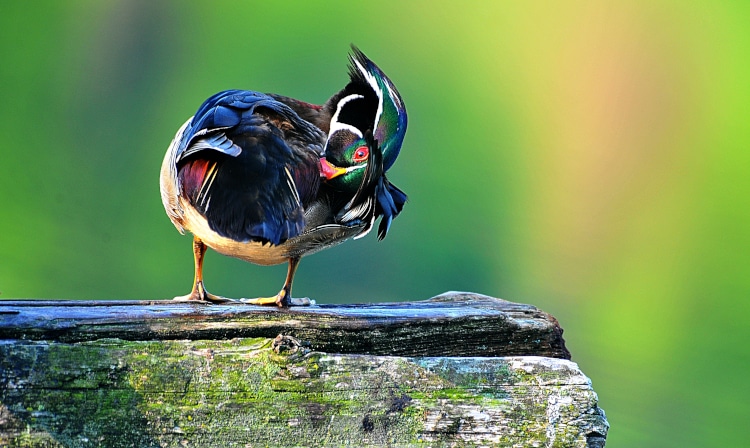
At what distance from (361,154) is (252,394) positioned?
1.50 ft

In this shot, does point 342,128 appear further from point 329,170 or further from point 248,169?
point 248,169

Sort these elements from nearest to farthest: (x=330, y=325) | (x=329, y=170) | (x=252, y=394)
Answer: (x=252, y=394) < (x=330, y=325) < (x=329, y=170)

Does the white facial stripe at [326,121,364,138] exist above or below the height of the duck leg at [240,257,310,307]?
above

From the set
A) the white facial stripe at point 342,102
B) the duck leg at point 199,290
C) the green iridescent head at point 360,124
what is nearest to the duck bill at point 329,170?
the green iridescent head at point 360,124

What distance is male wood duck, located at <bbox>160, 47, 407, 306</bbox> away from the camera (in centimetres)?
117

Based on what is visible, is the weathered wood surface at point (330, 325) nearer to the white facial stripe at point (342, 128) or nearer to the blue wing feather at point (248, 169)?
the blue wing feather at point (248, 169)

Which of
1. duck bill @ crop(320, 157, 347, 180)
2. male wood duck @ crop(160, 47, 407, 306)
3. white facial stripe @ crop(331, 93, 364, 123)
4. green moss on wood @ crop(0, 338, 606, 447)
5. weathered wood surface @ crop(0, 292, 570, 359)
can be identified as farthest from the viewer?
white facial stripe @ crop(331, 93, 364, 123)

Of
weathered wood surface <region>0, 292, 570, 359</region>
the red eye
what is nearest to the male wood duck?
the red eye

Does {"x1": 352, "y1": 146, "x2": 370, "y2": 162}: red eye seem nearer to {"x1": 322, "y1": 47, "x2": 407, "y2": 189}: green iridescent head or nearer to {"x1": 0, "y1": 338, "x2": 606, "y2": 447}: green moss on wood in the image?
{"x1": 322, "y1": 47, "x2": 407, "y2": 189}: green iridescent head

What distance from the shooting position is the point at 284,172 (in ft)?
3.98

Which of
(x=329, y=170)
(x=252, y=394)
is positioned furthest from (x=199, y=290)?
(x=252, y=394)

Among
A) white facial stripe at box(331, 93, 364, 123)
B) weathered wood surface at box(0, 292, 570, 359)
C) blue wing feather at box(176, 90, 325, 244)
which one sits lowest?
weathered wood surface at box(0, 292, 570, 359)

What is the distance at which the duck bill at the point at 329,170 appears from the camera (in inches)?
51.4

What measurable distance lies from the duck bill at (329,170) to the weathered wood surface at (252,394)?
287 millimetres
